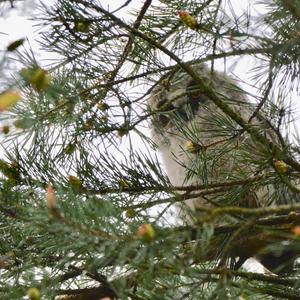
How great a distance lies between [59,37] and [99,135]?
264mm

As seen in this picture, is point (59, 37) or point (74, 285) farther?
point (74, 285)

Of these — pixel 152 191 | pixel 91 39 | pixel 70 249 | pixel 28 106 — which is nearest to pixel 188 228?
pixel 70 249

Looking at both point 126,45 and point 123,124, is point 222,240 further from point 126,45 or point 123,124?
point 126,45

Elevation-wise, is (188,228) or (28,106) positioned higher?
(28,106)

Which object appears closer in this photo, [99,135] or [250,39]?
[250,39]

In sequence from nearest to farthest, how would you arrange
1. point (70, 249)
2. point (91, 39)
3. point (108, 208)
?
point (108, 208), point (70, 249), point (91, 39)

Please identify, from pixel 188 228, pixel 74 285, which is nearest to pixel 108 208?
pixel 188 228

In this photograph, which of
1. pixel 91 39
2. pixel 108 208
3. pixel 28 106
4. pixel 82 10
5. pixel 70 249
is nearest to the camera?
pixel 108 208

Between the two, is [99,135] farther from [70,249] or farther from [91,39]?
[70,249]

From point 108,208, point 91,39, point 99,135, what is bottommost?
point 108,208

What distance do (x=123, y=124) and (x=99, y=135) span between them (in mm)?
68

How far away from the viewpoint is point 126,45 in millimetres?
1854

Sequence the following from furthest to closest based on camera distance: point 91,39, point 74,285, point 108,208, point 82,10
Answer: point 74,285 → point 91,39 → point 82,10 → point 108,208

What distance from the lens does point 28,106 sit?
4.64 ft
